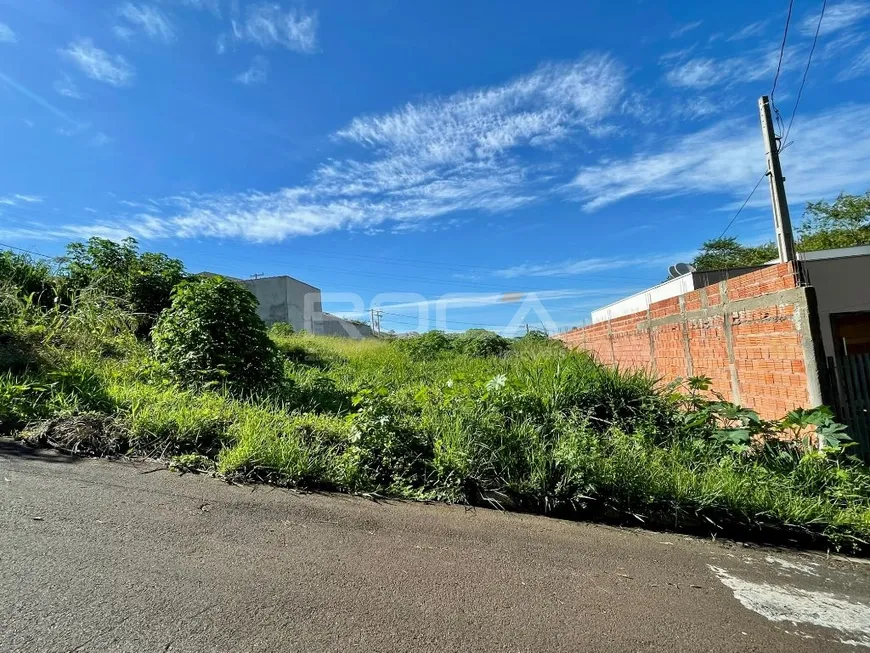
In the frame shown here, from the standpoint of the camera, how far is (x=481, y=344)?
50.6 feet

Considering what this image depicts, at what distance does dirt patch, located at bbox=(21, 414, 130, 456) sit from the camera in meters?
3.82

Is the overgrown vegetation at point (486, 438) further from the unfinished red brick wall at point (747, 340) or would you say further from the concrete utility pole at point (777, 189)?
the concrete utility pole at point (777, 189)

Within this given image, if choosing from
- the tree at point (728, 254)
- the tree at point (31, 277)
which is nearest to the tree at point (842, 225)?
the tree at point (728, 254)

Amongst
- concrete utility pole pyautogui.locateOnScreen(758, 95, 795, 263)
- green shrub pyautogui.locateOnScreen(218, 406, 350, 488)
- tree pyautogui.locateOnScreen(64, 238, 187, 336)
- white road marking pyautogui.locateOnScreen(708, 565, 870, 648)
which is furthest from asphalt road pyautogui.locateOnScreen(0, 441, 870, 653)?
tree pyautogui.locateOnScreen(64, 238, 187, 336)

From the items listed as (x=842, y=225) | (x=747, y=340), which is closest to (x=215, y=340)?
(x=747, y=340)

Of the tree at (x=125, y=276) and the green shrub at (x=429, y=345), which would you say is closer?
the tree at (x=125, y=276)

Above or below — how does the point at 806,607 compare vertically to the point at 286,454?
below

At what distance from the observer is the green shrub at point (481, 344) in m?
14.5

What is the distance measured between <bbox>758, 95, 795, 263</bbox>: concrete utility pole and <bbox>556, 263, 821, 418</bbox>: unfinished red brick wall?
2.08 metres

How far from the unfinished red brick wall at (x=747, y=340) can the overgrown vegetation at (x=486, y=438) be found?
1.22 feet

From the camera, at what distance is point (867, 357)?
3.92 metres

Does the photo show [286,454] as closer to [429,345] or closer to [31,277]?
[31,277]

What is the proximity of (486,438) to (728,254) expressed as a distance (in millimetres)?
32158

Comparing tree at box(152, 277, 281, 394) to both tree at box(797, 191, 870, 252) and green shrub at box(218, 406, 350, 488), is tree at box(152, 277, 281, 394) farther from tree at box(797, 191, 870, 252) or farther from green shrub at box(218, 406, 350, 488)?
tree at box(797, 191, 870, 252)
